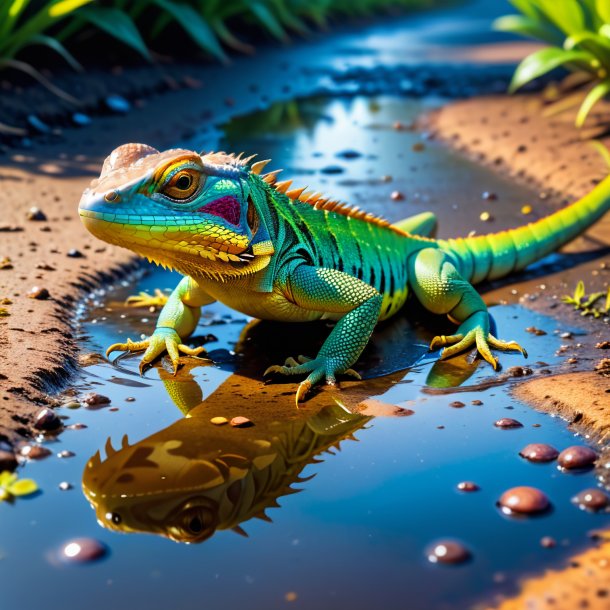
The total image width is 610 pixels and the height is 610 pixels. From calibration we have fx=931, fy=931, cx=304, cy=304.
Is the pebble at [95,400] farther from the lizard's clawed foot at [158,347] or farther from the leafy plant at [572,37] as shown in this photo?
the leafy plant at [572,37]

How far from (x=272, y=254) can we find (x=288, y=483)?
4.91 feet

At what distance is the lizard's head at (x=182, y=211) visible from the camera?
4578mm

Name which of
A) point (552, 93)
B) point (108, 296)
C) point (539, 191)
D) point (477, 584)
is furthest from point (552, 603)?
point (552, 93)

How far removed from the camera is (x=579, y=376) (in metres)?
5.06

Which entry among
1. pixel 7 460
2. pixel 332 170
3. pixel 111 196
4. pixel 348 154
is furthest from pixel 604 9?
pixel 7 460

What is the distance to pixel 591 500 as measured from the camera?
3896 mm

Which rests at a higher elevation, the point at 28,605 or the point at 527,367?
Answer: the point at 28,605

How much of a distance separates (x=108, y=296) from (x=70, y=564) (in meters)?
3.14

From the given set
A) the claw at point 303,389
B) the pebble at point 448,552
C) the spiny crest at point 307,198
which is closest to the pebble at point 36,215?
the spiny crest at point 307,198

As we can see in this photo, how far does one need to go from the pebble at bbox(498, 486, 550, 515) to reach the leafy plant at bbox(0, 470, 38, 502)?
2008 mm

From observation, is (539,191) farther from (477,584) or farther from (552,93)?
(477,584)

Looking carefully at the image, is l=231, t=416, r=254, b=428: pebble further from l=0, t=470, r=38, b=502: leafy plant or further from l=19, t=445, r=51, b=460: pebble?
l=0, t=470, r=38, b=502: leafy plant

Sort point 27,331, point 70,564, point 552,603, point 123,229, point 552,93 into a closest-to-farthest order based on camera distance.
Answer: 1. point 552,603
2. point 70,564
3. point 123,229
4. point 27,331
5. point 552,93

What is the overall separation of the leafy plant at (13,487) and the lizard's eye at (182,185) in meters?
1.57
